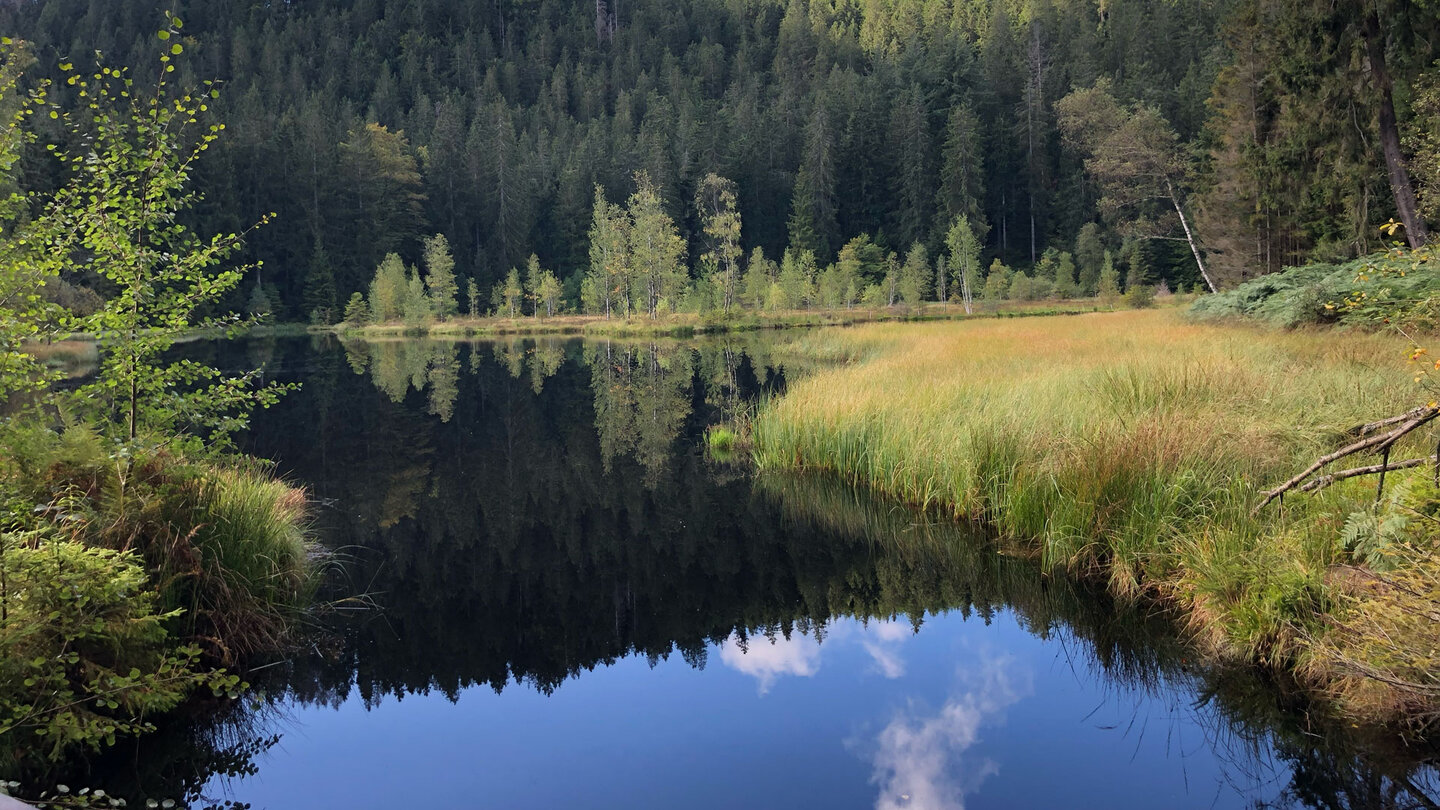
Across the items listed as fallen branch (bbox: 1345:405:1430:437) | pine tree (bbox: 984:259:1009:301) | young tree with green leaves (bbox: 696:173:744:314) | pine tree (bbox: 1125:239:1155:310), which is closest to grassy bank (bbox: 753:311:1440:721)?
fallen branch (bbox: 1345:405:1430:437)

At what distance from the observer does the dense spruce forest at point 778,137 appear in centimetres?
3666

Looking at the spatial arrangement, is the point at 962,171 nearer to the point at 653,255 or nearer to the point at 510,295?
the point at 653,255

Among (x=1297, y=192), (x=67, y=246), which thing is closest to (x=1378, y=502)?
(x=67, y=246)

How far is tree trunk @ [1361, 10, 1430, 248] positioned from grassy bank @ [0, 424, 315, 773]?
1919 centimetres

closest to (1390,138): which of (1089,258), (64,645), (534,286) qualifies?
(64,645)

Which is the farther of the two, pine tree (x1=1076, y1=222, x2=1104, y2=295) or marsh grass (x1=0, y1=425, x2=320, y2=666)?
pine tree (x1=1076, y1=222, x2=1104, y2=295)

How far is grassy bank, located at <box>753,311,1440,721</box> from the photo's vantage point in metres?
5.10

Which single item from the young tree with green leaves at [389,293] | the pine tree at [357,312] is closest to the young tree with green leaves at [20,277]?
the young tree with green leaves at [389,293]

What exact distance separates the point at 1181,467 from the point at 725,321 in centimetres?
4327

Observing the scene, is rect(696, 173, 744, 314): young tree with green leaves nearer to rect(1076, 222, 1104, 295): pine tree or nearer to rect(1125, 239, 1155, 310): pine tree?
rect(1125, 239, 1155, 310): pine tree

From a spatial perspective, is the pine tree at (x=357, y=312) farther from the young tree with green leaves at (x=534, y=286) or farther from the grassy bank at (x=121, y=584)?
the grassy bank at (x=121, y=584)

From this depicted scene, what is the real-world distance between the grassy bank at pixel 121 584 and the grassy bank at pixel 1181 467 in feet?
19.7

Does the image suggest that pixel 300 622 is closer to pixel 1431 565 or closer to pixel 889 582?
pixel 889 582

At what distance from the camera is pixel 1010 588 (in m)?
7.46
